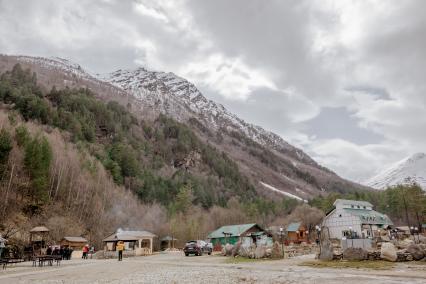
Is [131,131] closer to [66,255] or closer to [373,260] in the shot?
[66,255]

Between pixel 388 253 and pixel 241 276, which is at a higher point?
pixel 388 253

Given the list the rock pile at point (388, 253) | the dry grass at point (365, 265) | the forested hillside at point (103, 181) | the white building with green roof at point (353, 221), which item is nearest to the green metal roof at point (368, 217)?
the white building with green roof at point (353, 221)

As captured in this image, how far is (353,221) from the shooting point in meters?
69.4

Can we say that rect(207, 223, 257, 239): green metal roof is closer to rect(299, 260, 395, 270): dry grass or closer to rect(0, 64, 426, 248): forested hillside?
rect(0, 64, 426, 248): forested hillside

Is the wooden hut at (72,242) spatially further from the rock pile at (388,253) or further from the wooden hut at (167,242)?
the rock pile at (388,253)

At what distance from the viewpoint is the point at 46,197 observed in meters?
55.0

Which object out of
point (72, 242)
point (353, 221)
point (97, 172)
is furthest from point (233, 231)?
point (97, 172)

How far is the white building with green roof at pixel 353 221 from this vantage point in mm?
68188

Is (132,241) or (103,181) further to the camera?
(103,181)

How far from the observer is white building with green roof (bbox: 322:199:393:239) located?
6819cm

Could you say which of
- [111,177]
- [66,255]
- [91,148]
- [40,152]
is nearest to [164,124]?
[91,148]

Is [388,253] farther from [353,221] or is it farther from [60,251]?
[353,221]

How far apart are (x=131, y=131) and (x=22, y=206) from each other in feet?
297

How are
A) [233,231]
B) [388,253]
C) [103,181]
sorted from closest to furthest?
1. [388,253]
2. [233,231]
3. [103,181]
